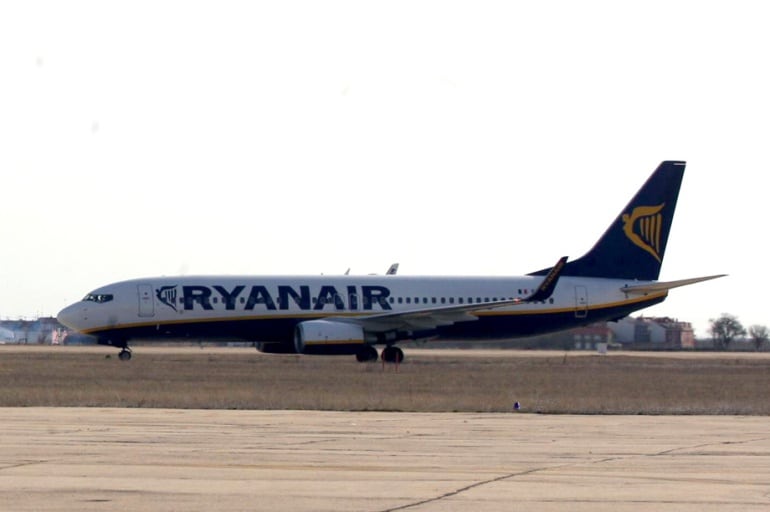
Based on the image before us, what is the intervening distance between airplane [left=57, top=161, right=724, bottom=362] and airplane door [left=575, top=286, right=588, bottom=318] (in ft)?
0.16

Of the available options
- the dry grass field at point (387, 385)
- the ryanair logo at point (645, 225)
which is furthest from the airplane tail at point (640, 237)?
the dry grass field at point (387, 385)

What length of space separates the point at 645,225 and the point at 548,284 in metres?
7.96

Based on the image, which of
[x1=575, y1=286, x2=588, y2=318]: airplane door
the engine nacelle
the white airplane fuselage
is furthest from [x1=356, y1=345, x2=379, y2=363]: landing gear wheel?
[x1=575, y1=286, x2=588, y2=318]: airplane door

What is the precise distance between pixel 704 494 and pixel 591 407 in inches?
611

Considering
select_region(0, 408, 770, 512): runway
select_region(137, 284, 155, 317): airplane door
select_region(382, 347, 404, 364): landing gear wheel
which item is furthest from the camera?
select_region(382, 347, 404, 364): landing gear wheel

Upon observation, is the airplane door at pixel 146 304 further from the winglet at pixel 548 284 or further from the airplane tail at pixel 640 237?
the airplane tail at pixel 640 237

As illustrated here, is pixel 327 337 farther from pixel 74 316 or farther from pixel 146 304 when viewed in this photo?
pixel 74 316

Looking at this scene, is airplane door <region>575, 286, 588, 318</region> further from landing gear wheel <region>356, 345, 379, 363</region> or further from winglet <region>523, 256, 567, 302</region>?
landing gear wheel <region>356, 345, 379, 363</region>

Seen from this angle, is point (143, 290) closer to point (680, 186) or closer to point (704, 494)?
point (680, 186)

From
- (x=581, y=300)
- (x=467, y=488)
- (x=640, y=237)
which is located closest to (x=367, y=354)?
(x=581, y=300)

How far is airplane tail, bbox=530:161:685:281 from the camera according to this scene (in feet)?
205

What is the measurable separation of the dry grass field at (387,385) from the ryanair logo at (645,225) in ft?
16.4

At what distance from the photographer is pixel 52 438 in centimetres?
2230

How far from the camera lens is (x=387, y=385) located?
134ft
